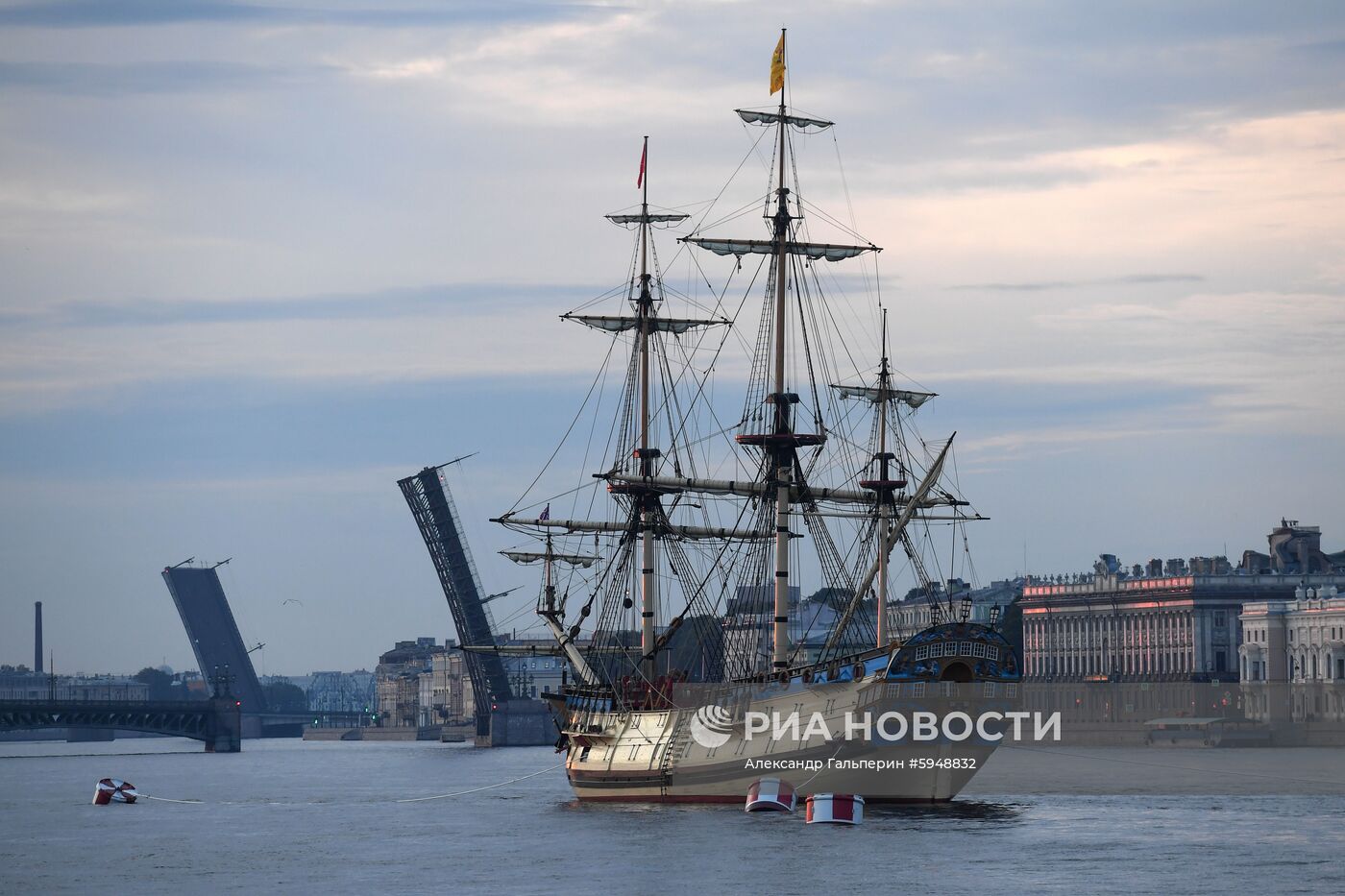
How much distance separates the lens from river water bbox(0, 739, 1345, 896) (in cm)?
3800

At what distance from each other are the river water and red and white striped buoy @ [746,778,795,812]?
0.68 meters

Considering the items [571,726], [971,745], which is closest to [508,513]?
[571,726]

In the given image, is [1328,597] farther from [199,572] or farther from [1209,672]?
[199,572]

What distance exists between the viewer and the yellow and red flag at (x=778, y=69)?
172 feet

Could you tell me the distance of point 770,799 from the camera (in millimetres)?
49750

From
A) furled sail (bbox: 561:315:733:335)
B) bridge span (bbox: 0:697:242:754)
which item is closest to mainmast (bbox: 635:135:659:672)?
furled sail (bbox: 561:315:733:335)

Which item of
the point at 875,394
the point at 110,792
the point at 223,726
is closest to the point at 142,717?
the point at 223,726

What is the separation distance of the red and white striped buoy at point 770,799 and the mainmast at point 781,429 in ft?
9.21

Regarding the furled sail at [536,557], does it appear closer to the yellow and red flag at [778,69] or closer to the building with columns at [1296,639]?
the yellow and red flag at [778,69]

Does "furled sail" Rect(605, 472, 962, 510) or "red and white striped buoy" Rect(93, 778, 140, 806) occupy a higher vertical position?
"furled sail" Rect(605, 472, 962, 510)

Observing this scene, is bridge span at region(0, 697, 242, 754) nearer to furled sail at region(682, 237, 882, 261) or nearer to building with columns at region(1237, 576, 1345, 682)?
building with columns at region(1237, 576, 1345, 682)

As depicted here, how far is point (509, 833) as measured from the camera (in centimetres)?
4922

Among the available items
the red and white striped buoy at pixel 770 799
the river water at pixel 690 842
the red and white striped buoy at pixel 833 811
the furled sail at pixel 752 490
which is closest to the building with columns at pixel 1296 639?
the river water at pixel 690 842

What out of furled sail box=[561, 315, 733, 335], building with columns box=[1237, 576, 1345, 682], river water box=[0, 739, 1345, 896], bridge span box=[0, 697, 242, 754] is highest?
furled sail box=[561, 315, 733, 335]
